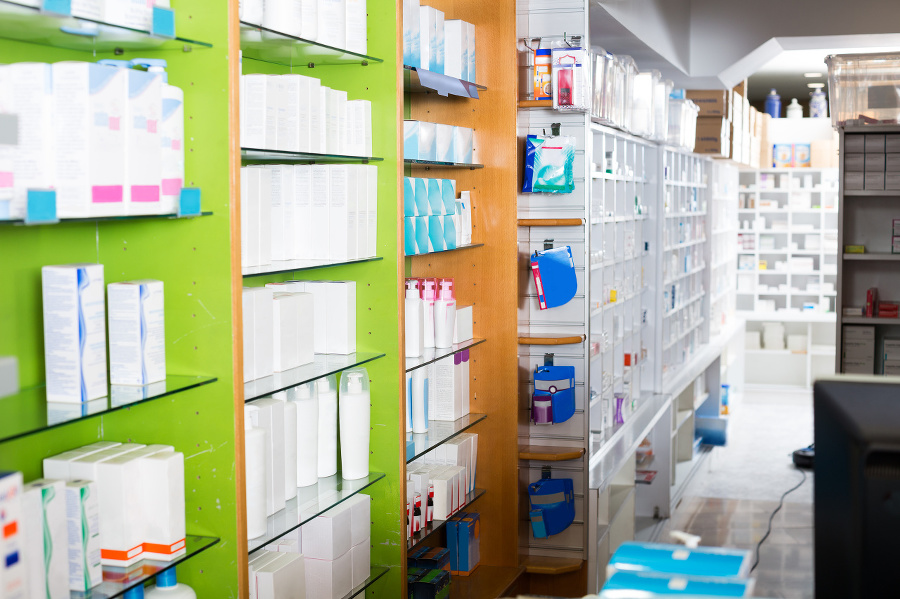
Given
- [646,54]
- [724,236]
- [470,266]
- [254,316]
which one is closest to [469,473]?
[470,266]

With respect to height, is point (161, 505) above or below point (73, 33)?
below

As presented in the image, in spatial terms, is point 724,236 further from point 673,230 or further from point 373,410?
point 373,410

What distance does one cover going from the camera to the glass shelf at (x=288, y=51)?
7.91ft

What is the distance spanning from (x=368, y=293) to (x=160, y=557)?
115cm

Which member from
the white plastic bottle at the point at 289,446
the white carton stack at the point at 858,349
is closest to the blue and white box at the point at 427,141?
the white plastic bottle at the point at 289,446

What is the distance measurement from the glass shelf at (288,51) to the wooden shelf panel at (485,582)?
2.18 meters

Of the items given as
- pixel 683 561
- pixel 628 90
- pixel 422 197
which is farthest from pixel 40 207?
pixel 628 90

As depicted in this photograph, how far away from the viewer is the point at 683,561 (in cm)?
138

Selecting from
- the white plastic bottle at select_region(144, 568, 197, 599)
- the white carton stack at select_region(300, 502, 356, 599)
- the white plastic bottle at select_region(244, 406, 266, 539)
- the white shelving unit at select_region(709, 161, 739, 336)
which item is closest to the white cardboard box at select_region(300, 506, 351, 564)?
the white carton stack at select_region(300, 502, 356, 599)

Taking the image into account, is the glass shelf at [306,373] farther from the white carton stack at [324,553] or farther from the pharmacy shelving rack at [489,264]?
the pharmacy shelving rack at [489,264]

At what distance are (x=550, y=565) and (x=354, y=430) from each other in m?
1.74

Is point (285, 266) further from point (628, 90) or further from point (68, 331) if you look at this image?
point (628, 90)

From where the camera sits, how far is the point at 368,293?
2916 mm

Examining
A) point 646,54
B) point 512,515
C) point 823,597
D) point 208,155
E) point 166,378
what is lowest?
point 512,515
